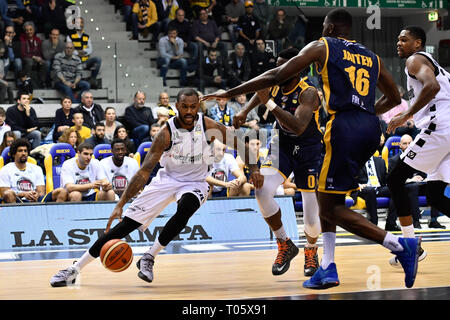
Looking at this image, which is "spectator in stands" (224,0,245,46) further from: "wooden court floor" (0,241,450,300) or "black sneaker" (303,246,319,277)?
"black sneaker" (303,246,319,277)

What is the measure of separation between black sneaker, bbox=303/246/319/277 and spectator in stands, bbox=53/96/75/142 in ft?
25.1

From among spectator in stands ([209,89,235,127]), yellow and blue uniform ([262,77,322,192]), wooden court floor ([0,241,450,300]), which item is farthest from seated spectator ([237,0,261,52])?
yellow and blue uniform ([262,77,322,192])

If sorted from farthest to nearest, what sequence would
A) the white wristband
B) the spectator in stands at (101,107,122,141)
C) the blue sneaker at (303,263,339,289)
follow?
the spectator in stands at (101,107,122,141) < the white wristband < the blue sneaker at (303,263,339,289)

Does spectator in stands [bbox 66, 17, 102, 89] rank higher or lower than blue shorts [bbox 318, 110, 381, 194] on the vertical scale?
higher

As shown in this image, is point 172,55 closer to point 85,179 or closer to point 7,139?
point 7,139

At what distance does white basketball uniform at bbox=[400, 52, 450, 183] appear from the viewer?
22.4 feet

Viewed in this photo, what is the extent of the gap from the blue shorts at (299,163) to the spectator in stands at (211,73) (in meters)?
8.56

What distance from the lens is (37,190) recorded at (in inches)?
448

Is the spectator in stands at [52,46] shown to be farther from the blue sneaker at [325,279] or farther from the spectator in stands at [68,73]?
the blue sneaker at [325,279]

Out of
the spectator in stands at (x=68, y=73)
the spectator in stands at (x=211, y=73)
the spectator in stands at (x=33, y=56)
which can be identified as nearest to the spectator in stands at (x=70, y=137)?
the spectator in stands at (x=68, y=73)

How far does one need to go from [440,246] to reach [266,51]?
26.2 feet

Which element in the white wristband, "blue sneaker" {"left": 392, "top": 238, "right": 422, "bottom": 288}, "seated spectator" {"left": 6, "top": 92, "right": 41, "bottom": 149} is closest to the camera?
"blue sneaker" {"left": 392, "top": 238, "right": 422, "bottom": 288}
